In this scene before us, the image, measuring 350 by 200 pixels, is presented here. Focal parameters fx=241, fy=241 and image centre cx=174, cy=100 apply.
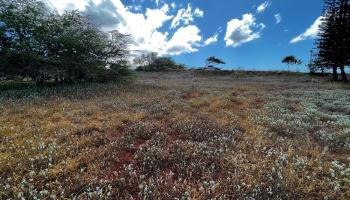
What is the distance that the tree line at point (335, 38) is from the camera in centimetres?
4319

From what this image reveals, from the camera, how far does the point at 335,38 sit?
4428cm

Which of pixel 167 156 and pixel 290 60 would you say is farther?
pixel 290 60

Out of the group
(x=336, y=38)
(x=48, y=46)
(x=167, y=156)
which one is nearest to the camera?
(x=167, y=156)

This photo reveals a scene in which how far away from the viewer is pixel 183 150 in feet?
23.0

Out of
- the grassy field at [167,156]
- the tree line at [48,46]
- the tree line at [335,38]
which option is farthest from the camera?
the tree line at [335,38]

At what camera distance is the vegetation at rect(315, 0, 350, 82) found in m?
43.2

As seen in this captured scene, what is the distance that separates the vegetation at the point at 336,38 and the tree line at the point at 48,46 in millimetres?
40203

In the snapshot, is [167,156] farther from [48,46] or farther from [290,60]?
[290,60]

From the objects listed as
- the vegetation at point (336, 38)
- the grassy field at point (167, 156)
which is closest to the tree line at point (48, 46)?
the grassy field at point (167, 156)

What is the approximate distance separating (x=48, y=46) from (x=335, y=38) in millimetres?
47210

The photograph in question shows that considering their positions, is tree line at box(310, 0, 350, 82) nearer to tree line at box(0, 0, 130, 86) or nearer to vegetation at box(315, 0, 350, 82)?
vegetation at box(315, 0, 350, 82)

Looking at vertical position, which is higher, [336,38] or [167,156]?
[336,38]

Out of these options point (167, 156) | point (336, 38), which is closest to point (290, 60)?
point (336, 38)

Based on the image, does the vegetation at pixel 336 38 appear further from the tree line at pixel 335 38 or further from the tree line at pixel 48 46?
the tree line at pixel 48 46
